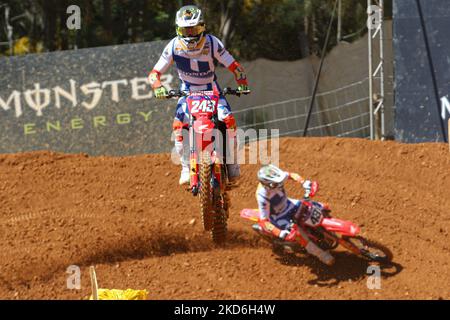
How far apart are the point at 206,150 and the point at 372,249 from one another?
2906 mm

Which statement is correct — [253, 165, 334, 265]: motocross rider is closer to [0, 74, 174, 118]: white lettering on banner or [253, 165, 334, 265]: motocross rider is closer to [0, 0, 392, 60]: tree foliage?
[0, 74, 174, 118]: white lettering on banner

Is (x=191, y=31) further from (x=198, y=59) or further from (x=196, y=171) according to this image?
(x=196, y=171)

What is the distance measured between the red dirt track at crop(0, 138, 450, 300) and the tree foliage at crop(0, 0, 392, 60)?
308 inches

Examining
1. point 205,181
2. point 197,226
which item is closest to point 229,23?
point 197,226

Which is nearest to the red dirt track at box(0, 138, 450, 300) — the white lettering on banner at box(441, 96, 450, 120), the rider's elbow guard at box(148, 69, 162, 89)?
the white lettering on banner at box(441, 96, 450, 120)

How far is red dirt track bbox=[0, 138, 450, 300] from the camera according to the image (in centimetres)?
1082

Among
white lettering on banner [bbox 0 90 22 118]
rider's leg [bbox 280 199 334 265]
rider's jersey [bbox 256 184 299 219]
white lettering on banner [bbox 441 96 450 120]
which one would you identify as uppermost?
white lettering on banner [bbox 0 90 22 118]

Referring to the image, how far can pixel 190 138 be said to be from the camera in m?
10.2

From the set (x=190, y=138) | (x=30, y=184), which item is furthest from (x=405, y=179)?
(x=30, y=184)

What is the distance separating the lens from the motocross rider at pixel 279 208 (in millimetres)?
10742

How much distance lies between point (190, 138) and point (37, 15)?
15439mm

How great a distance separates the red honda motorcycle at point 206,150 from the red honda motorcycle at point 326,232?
1.12 metres

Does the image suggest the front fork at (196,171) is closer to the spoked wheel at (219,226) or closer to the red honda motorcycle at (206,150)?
the red honda motorcycle at (206,150)

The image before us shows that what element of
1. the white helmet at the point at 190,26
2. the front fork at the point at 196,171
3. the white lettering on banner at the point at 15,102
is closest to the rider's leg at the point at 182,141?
the front fork at the point at 196,171
